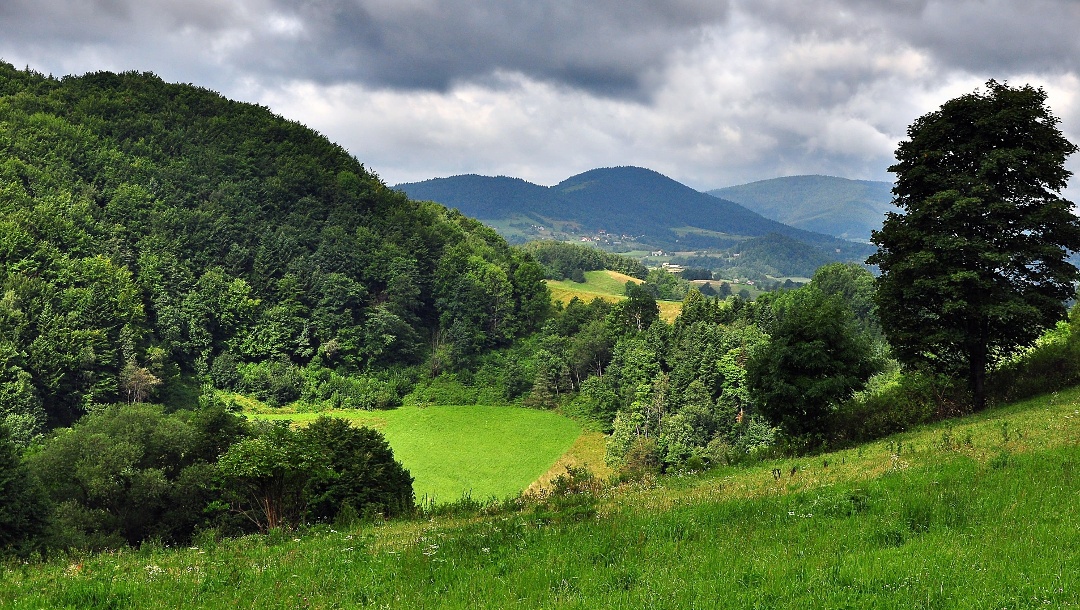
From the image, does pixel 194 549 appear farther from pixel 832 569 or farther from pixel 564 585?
pixel 832 569

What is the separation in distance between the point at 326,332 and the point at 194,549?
98.1 metres

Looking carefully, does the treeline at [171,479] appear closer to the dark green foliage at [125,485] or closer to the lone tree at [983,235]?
the dark green foliage at [125,485]

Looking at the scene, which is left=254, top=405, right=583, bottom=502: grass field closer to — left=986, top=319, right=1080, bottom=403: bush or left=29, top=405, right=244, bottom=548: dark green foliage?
left=29, top=405, right=244, bottom=548: dark green foliage

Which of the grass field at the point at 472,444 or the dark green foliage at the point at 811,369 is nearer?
the dark green foliage at the point at 811,369

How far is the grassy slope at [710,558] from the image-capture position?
7234 millimetres

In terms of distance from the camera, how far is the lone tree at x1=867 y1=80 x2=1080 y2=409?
23359 mm

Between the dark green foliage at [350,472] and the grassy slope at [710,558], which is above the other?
Answer: the grassy slope at [710,558]

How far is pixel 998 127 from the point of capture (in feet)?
77.9

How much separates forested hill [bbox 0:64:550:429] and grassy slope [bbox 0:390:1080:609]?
75.4 meters

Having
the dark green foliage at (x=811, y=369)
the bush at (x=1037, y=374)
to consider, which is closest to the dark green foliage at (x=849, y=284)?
the bush at (x=1037, y=374)

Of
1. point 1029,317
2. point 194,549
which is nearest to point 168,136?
point 194,549

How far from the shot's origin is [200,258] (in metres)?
110

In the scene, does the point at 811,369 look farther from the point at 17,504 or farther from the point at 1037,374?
the point at 17,504

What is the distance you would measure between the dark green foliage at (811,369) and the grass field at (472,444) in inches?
1489
